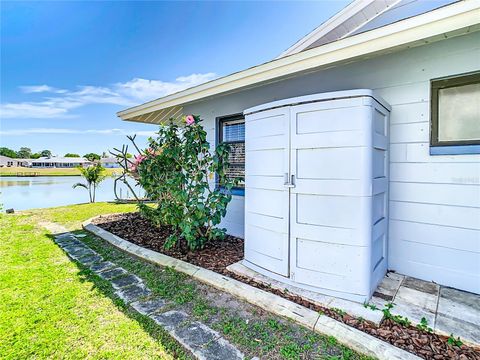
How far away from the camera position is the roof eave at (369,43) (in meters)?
1.95

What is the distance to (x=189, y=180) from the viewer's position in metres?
3.78

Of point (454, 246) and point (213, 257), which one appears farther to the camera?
point (213, 257)

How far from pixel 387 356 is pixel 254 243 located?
163 cm

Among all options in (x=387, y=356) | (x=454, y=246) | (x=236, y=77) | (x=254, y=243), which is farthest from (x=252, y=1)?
(x=387, y=356)

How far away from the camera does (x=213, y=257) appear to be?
3414mm

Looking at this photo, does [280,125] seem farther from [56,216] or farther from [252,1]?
[56,216]

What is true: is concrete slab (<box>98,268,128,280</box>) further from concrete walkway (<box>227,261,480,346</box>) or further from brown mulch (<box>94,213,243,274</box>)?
concrete walkway (<box>227,261,480,346</box>)

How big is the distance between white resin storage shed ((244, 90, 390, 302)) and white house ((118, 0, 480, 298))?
10 millimetres

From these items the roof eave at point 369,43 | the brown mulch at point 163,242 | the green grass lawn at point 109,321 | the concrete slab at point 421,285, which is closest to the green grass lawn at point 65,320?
the green grass lawn at point 109,321

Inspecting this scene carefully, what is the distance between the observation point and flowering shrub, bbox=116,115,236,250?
3.51m

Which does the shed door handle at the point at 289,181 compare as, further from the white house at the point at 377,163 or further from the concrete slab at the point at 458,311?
the concrete slab at the point at 458,311

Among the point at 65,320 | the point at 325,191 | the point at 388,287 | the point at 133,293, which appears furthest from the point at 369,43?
the point at 65,320

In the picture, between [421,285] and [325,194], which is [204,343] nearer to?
[325,194]

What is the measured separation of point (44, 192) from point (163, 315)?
388 inches
